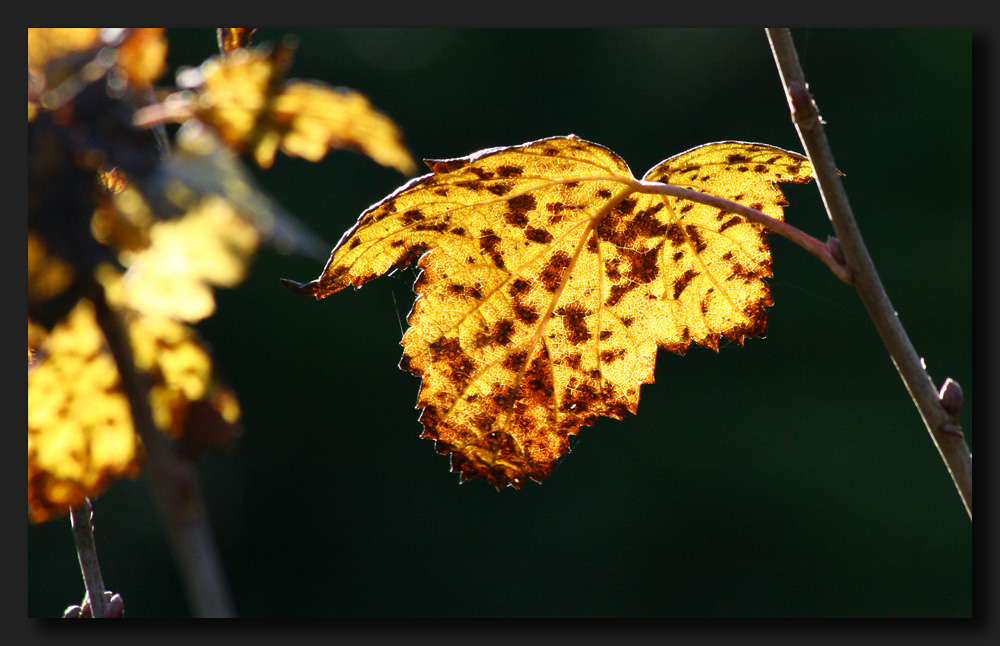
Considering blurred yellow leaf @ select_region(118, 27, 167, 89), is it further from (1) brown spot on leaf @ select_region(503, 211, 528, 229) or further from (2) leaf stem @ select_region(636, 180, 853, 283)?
(2) leaf stem @ select_region(636, 180, 853, 283)

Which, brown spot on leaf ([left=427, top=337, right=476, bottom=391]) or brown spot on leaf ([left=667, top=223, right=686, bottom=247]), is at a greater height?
brown spot on leaf ([left=667, top=223, right=686, bottom=247])

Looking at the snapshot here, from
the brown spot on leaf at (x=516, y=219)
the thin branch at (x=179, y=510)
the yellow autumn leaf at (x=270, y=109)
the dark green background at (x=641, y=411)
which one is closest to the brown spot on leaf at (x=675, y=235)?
the brown spot on leaf at (x=516, y=219)

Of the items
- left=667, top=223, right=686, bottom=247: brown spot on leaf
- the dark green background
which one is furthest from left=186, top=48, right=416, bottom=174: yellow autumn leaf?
the dark green background

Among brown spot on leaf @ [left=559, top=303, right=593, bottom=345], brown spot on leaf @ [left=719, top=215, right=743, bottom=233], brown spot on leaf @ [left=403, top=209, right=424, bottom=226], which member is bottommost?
brown spot on leaf @ [left=559, top=303, right=593, bottom=345]

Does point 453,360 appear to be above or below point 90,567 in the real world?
above

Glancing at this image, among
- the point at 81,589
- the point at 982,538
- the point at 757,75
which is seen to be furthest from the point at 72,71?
the point at 757,75

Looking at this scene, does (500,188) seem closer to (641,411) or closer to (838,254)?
(838,254)

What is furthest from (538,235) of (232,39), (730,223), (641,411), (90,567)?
(641,411)
